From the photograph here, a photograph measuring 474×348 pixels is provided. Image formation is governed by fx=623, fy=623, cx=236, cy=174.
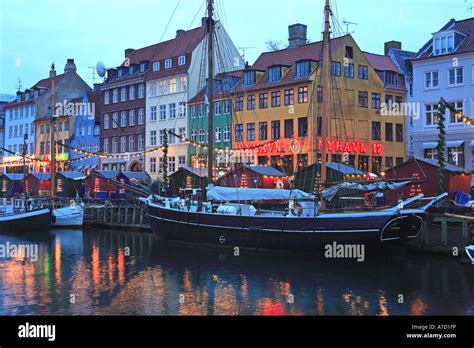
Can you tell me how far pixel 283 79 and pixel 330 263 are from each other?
103ft

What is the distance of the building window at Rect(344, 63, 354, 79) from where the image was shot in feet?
186

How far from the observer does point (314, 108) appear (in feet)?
176

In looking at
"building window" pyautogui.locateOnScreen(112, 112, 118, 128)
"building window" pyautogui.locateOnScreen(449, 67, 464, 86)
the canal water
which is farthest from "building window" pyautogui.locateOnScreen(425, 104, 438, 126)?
"building window" pyautogui.locateOnScreen(112, 112, 118, 128)

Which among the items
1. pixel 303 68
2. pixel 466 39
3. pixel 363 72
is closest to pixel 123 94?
pixel 303 68

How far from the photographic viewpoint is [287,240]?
30.9m

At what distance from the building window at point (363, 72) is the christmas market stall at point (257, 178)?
12.7 meters

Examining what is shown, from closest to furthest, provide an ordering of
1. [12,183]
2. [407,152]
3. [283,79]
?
[283,79] → [407,152] → [12,183]

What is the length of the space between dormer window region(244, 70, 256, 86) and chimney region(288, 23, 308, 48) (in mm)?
5662

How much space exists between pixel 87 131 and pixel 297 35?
3457cm

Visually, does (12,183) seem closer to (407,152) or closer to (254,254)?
(407,152)

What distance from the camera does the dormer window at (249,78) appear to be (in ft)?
199

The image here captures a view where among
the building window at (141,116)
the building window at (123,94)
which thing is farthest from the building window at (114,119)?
the building window at (141,116)

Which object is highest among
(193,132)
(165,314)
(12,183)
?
(193,132)
